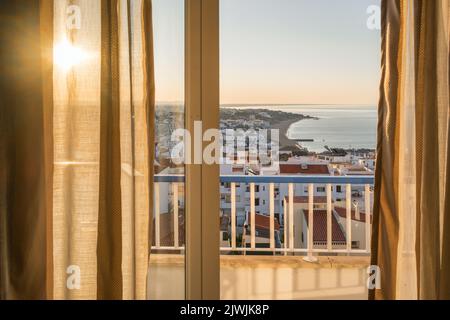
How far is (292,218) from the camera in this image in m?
2.49

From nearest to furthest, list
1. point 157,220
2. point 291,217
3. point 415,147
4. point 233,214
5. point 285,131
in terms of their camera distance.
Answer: point 415,147
point 157,220
point 285,131
point 233,214
point 291,217

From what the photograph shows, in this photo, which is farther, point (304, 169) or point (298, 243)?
point (298, 243)

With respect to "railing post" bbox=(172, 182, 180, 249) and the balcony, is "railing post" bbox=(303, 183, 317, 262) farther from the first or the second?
"railing post" bbox=(172, 182, 180, 249)

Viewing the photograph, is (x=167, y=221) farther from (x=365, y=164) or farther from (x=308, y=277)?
(x=308, y=277)

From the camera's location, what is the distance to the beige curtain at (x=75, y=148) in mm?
1604

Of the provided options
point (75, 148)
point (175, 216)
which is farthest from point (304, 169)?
point (75, 148)

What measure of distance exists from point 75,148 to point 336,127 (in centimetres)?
112

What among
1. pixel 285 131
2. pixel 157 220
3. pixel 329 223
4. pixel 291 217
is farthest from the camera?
pixel 291 217

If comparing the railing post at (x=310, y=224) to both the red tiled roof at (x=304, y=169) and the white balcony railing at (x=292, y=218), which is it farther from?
the red tiled roof at (x=304, y=169)

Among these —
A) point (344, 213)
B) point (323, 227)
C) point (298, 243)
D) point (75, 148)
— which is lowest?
point (298, 243)

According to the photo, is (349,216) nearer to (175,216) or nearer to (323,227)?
(323,227)

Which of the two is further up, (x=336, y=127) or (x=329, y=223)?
(x=336, y=127)

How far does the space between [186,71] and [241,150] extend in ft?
1.44

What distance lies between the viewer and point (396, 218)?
1.64 metres
